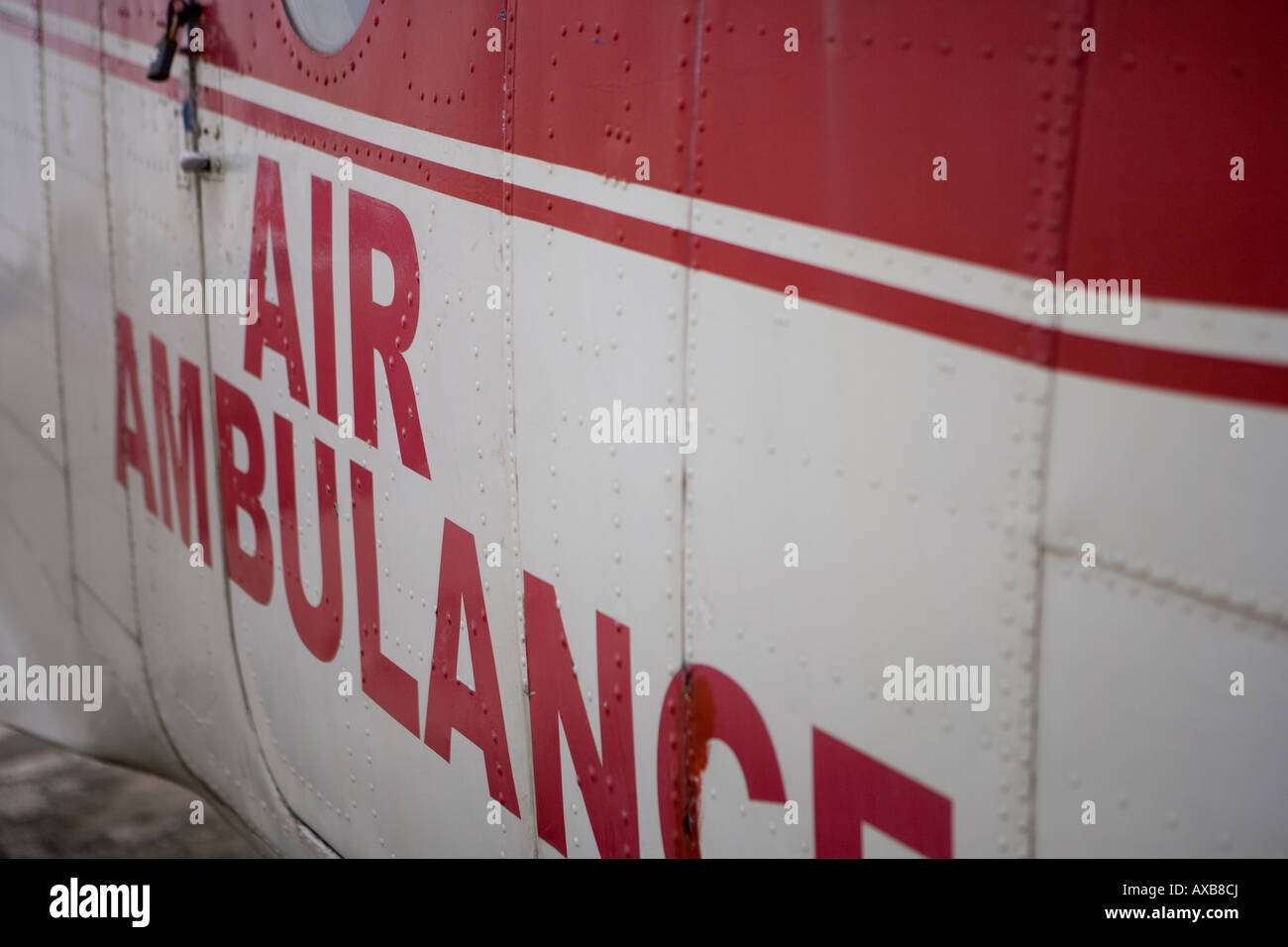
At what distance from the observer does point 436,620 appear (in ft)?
7.89

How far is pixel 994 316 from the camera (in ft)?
4.67

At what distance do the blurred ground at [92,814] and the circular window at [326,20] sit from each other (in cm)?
429

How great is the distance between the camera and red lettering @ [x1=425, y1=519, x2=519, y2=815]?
2277mm

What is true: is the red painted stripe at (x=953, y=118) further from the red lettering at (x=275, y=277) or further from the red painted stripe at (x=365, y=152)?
the red lettering at (x=275, y=277)

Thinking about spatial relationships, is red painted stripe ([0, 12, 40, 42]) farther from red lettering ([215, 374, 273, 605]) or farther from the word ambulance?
red lettering ([215, 374, 273, 605])

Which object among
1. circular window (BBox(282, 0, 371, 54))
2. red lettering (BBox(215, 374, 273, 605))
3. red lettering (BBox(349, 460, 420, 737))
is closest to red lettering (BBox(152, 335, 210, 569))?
red lettering (BBox(215, 374, 273, 605))

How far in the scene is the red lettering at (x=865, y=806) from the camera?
1.57 meters

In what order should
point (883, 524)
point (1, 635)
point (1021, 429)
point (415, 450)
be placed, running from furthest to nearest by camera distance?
point (1, 635) → point (415, 450) → point (883, 524) → point (1021, 429)

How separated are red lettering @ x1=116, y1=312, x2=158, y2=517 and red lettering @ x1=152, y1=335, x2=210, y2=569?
0.34 ft

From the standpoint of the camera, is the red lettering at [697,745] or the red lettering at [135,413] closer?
the red lettering at [697,745]

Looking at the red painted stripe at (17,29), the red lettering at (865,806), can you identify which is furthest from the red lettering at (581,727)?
the red painted stripe at (17,29)

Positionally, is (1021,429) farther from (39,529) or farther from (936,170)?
(39,529)
